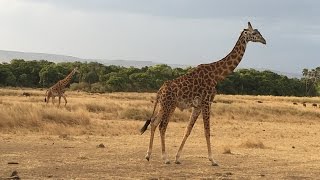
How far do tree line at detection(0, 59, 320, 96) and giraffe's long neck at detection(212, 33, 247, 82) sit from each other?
173ft

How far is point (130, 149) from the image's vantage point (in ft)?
52.9

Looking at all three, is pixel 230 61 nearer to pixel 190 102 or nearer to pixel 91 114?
pixel 190 102

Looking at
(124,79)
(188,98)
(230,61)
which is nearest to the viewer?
(188,98)

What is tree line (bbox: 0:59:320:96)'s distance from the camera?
2849 inches

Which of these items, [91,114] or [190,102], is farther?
[91,114]

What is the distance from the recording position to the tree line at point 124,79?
7238cm

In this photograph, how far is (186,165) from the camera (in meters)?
13.2

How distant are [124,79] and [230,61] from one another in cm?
5859

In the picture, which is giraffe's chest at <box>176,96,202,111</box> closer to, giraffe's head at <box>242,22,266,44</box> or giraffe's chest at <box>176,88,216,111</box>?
giraffe's chest at <box>176,88,216,111</box>

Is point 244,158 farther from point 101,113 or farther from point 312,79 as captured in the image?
point 312,79

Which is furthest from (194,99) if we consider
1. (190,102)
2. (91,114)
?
(91,114)

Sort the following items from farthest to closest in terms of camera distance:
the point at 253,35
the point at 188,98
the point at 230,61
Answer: the point at 230,61 < the point at 253,35 < the point at 188,98

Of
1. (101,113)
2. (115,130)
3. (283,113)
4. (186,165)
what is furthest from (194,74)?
(283,113)

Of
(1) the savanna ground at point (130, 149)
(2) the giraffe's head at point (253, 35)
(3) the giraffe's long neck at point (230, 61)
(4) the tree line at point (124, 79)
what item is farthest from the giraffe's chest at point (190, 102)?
(4) the tree line at point (124, 79)
